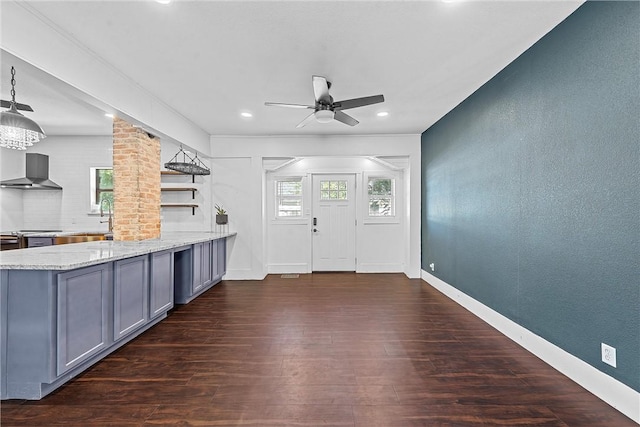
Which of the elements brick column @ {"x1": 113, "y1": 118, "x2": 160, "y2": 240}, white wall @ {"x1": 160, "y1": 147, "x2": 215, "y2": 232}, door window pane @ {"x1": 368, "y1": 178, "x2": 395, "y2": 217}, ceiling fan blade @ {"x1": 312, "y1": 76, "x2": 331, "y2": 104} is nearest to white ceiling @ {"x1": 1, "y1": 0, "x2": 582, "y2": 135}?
ceiling fan blade @ {"x1": 312, "y1": 76, "x2": 331, "y2": 104}

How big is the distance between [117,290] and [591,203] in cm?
371

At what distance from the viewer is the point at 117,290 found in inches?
107

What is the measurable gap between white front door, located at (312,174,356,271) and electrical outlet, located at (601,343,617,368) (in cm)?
461

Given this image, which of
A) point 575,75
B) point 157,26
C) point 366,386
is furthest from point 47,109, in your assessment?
point 575,75

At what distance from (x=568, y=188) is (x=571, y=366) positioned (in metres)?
1.32

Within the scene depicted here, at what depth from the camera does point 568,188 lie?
2.36 m

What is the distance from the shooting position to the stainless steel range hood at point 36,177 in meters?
5.48

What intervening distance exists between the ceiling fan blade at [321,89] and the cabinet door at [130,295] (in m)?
2.38

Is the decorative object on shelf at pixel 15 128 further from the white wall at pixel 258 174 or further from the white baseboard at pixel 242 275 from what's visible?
the white baseboard at pixel 242 275

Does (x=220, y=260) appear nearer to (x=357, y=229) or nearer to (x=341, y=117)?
(x=357, y=229)

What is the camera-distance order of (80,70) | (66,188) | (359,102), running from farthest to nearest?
1. (66,188)
2. (359,102)
3. (80,70)

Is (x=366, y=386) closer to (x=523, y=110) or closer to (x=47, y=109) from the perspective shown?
(x=523, y=110)

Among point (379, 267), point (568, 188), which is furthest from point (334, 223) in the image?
point (568, 188)

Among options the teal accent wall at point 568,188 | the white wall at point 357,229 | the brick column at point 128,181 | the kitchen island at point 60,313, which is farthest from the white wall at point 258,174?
the kitchen island at point 60,313
